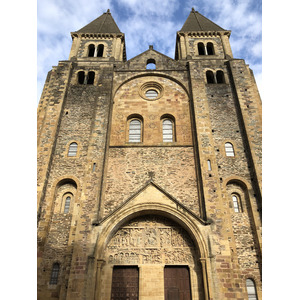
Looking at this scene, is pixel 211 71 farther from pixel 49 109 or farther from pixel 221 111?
pixel 49 109

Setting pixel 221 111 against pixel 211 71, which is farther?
pixel 211 71

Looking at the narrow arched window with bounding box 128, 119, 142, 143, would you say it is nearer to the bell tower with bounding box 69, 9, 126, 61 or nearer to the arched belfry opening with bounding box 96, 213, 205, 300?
the arched belfry opening with bounding box 96, 213, 205, 300

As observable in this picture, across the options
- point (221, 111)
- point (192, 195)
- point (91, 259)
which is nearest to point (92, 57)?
point (221, 111)

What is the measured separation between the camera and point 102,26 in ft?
76.2

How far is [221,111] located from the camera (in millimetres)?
15844

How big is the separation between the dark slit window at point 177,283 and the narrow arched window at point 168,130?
7090 millimetres

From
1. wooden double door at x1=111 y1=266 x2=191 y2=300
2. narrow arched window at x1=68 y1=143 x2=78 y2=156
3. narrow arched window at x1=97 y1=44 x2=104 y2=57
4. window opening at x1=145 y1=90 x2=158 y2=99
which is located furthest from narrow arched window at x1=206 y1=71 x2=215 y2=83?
wooden double door at x1=111 y1=266 x2=191 y2=300

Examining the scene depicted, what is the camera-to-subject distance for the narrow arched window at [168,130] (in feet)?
50.1

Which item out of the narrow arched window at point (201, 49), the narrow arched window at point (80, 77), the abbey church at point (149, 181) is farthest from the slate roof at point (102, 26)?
the narrow arched window at point (201, 49)

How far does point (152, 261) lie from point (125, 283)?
1.50 metres

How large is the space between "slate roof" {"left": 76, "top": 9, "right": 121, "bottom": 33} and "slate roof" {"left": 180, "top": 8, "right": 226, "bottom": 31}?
6.47 metres

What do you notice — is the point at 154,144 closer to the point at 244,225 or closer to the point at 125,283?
the point at 244,225

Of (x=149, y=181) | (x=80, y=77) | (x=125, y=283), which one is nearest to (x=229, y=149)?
(x=149, y=181)

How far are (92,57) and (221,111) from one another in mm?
10958
